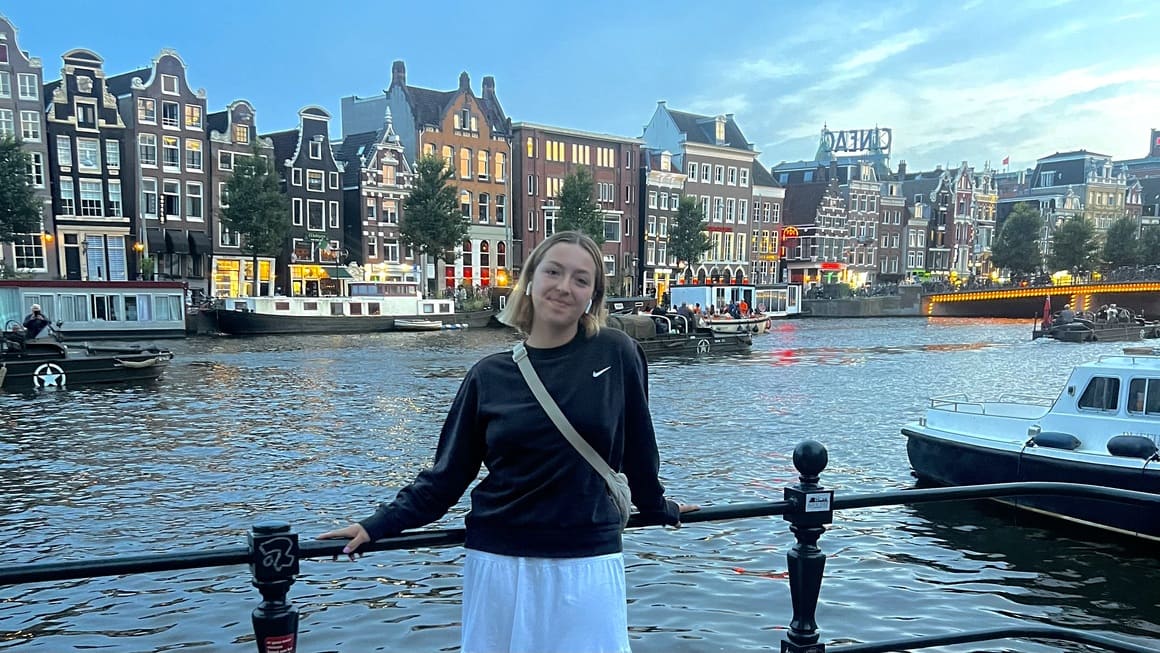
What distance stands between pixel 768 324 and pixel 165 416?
37.2 metres

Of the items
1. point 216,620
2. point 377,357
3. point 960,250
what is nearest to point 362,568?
point 216,620

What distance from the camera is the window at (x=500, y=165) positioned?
63.7 metres

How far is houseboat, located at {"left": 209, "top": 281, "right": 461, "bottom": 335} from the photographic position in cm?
4225

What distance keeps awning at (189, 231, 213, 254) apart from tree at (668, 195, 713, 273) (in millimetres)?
35239

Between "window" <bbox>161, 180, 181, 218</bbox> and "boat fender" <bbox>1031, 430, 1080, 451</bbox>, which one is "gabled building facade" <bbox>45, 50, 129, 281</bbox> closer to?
"window" <bbox>161, 180, 181, 218</bbox>

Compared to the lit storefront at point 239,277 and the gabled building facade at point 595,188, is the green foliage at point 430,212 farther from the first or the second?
the gabled building facade at point 595,188

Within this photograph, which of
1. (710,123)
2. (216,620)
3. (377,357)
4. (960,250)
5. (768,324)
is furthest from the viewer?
(960,250)

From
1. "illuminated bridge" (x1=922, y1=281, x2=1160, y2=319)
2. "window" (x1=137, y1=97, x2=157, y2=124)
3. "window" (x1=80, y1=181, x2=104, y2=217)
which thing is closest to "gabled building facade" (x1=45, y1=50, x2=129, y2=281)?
"window" (x1=80, y1=181, x2=104, y2=217)

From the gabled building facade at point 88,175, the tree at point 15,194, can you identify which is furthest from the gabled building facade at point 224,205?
the tree at point 15,194

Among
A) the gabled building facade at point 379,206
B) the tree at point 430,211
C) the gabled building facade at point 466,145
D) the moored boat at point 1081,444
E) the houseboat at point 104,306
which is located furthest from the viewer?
the gabled building facade at point 466,145

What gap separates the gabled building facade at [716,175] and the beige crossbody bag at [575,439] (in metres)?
70.5

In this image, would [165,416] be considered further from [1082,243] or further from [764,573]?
[1082,243]

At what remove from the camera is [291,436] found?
1714 centimetres

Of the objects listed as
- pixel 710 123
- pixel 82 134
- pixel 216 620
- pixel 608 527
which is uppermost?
pixel 710 123
